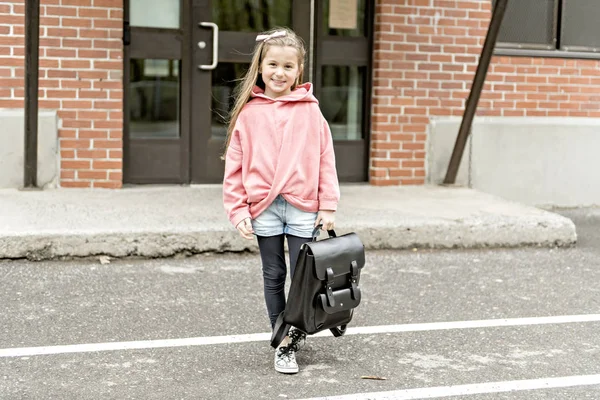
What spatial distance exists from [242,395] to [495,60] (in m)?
5.85

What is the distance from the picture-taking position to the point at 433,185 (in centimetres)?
877

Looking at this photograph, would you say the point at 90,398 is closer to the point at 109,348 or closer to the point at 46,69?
the point at 109,348

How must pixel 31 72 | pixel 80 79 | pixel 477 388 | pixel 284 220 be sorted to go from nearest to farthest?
pixel 477 388 < pixel 284 220 < pixel 31 72 < pixel 80 79

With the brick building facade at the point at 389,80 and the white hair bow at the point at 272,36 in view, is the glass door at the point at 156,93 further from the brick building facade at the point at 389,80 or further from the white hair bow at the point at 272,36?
the white hair bow at the point at 272,36

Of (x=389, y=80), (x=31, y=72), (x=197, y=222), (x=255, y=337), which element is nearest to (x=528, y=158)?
(x=389, y=80)

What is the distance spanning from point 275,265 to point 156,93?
13.8 feet

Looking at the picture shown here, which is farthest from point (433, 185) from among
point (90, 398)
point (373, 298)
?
Result: point (90, 398)

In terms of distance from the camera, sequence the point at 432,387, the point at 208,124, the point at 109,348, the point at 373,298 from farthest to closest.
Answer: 1. the point at 208,124
2. the point at 373,298
3. the point at 109,348
4. the point at 432,387

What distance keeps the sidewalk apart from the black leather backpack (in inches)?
94.3

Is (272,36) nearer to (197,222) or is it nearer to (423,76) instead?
(197,222)

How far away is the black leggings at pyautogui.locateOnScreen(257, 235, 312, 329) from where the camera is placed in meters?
4.28

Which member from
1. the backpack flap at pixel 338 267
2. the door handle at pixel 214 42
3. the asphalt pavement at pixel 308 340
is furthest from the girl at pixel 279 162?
the door handle at pixel 214 42

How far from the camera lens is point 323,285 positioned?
4.07 m

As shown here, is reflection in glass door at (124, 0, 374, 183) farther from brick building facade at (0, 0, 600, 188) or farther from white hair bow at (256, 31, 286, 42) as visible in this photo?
white hair bow at (256, 31, 286, 42)
